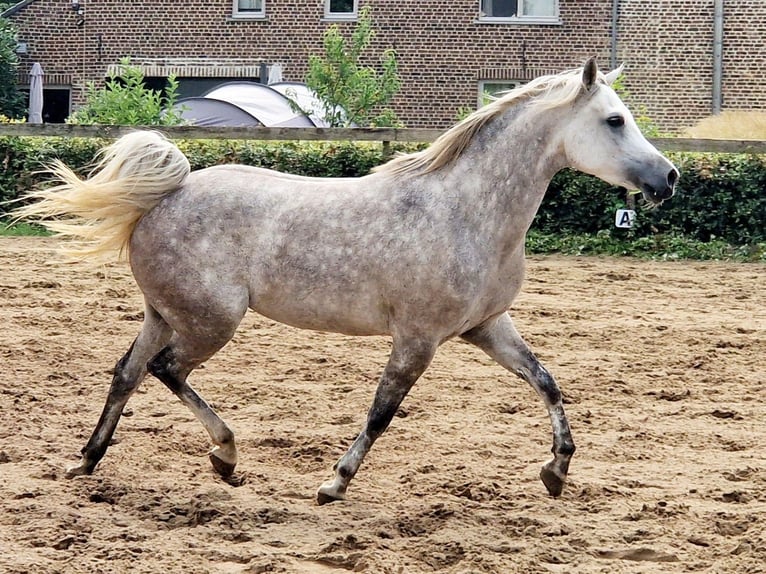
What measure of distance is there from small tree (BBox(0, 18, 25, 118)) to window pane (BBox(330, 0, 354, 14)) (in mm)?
6705

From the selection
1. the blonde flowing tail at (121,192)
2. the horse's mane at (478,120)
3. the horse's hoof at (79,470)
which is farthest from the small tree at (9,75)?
the horse's mane at (478,120)

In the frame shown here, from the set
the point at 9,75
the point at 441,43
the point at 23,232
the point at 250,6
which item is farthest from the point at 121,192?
the point at 9,75

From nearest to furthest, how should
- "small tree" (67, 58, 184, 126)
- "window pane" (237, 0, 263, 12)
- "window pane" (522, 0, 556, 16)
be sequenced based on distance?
"small tree" (67, 58, 184, 126), "window pane" (522, 0, 556, 16), "window pane" (237, 0, 263, 12)

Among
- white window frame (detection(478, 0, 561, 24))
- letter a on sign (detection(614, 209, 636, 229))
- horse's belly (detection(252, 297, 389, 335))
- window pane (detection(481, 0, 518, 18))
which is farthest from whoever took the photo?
window pane (detection(481, 0, 518, 18))

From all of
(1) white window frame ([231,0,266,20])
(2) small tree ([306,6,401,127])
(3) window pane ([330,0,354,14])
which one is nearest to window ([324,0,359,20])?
(3) window pane ([330,0,354,14])

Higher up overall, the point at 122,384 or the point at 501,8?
the point at 501,8

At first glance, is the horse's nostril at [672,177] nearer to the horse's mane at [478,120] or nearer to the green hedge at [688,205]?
the horse's mane at [478,120]

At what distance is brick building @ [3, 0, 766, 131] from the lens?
2214 centimetres

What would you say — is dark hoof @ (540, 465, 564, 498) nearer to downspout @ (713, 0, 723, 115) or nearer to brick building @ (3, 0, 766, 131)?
brick building @ (3, 0, 766, 131)

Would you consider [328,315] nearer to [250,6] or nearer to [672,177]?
[672,177]

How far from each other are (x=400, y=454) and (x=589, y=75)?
6.63 feet

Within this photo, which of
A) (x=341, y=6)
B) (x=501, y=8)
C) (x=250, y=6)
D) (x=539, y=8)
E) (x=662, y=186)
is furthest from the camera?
(x=250, y=6)

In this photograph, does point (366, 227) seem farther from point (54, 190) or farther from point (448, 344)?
point (448, 344)

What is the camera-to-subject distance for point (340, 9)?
23641 millimetres
